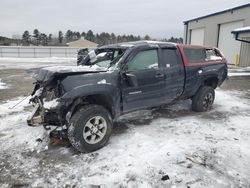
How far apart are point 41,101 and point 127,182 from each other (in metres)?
2.03

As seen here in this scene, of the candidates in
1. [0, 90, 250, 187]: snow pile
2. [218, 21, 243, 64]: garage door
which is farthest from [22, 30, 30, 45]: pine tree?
[0, 90, 250, 187]: snow pile

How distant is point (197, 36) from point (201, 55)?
2379 centimetres

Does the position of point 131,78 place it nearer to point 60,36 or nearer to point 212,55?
point 212,55

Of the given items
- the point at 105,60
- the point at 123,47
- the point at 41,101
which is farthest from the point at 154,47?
the point at 41,101

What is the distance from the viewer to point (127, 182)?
3.06 metres

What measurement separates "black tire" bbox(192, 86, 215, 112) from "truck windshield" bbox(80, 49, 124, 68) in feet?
8.01

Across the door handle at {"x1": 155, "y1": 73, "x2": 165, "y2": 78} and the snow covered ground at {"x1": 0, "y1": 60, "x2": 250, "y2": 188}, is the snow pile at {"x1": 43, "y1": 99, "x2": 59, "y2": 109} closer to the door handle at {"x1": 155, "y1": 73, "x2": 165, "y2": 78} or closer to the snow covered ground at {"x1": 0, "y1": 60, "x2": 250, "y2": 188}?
the snow covered ground at {"x1": 0, "y1": 60, "x2": 250, "y2": 188}

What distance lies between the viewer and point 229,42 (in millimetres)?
21656

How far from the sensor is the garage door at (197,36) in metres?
26.9

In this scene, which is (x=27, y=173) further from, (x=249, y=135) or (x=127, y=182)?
(x=249, y=135)

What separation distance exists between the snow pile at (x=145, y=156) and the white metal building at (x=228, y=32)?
13892mm

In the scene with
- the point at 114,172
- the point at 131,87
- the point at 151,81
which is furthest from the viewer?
the point at 151,81

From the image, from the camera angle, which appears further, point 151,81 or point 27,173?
point 151,81

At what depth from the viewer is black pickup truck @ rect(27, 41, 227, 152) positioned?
3654 millimetres
